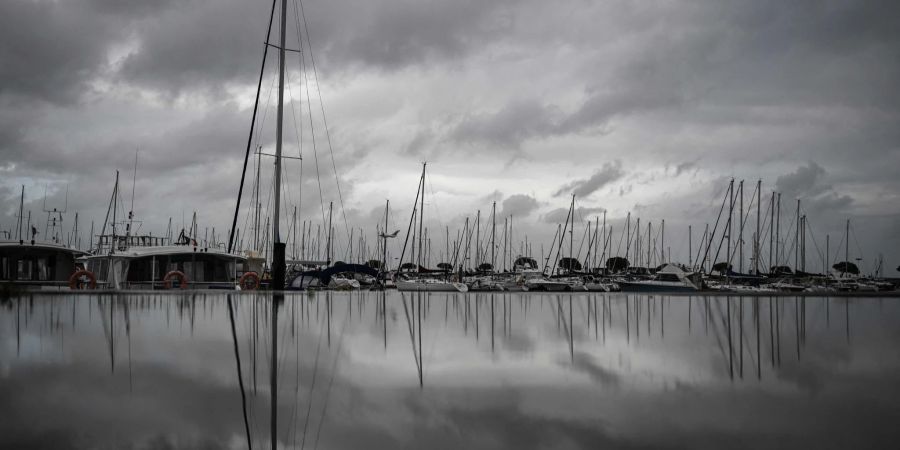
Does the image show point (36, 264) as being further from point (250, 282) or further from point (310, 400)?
point (310, 400)

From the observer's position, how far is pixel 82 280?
32.6 meters

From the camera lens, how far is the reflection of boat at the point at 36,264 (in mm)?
35281

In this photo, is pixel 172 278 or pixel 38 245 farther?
pixel 38 245

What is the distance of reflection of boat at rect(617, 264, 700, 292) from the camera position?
184 ft

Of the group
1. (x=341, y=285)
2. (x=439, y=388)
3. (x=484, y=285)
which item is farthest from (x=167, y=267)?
(x=484, y=285)

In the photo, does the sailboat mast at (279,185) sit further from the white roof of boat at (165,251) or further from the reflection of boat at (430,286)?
the reflection of boat at (430,286)

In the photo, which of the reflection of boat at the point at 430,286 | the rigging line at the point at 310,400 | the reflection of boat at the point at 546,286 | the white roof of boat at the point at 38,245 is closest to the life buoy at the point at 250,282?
the white roof of boat at the point at 38,245

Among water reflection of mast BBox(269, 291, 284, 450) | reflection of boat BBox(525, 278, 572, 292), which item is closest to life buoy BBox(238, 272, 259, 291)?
water reflection of mast BBox(269, 291, 284, 450)

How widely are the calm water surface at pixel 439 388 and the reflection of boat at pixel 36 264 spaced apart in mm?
27459

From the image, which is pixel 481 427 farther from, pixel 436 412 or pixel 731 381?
pixel 731 381

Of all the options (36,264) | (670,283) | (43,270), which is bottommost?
(670,283)

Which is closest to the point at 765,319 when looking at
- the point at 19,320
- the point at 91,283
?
the point at 19,320

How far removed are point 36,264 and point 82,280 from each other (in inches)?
254

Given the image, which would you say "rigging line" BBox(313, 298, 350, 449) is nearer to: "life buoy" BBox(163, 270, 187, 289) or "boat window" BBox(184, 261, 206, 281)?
"life buoy" BBox(163, 270, 187, 289)
